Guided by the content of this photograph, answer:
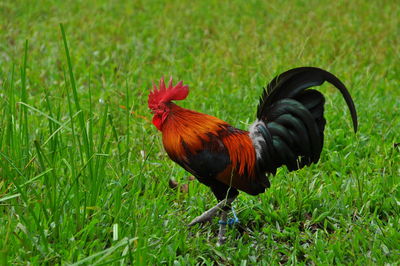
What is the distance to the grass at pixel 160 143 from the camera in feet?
10.1

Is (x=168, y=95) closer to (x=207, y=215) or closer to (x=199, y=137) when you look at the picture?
(x=199, y=137)

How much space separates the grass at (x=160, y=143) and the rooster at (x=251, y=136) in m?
0.23

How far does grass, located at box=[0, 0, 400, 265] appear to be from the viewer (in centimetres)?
307

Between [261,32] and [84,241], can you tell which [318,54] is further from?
[84,241]

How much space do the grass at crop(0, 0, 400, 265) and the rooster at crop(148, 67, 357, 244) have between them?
0.23 meters

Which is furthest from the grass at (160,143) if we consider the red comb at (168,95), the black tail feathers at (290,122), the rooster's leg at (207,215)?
the black tail feathers at (290,122)

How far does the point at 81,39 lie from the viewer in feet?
23.5

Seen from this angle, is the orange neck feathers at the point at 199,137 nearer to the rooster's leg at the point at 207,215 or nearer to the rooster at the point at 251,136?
the rooster at the point at 251,136

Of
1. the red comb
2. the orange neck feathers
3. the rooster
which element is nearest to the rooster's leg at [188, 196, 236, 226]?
the rooster

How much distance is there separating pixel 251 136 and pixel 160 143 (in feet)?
4.15

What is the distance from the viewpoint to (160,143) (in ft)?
14.7

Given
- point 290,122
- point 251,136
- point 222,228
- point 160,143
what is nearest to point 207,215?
point 222,228

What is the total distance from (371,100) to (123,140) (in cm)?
251

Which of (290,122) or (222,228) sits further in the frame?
(222,228)
